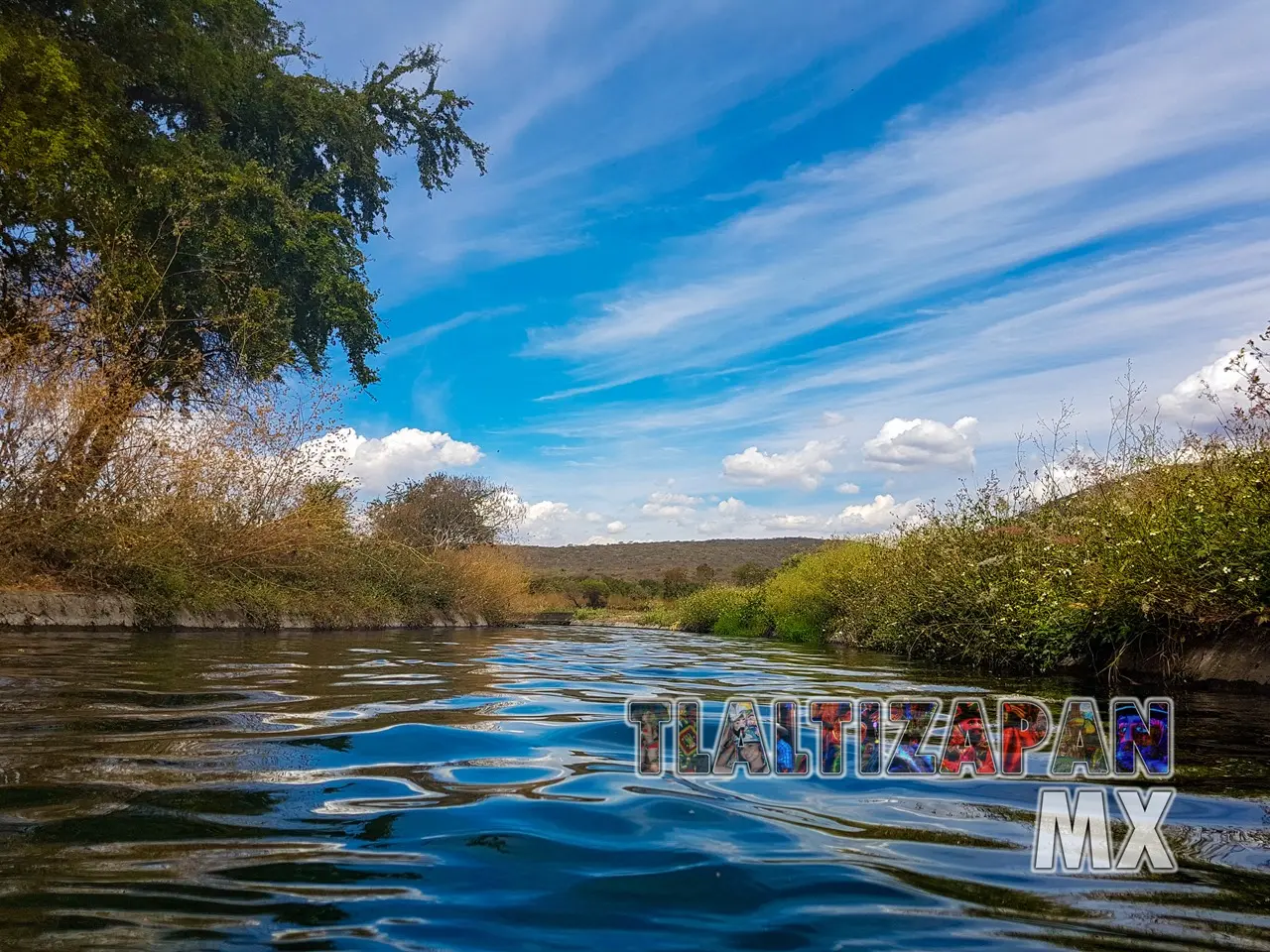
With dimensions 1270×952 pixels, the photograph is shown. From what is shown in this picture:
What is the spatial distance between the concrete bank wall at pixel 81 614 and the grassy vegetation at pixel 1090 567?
10582mm

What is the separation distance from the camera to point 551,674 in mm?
7145

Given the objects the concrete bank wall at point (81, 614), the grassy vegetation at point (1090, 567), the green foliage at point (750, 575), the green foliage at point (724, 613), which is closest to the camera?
the grassy vegetation at point (1090, 567)

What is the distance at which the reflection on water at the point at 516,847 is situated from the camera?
1559mm

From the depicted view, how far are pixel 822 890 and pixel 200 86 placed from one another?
63.1 ft

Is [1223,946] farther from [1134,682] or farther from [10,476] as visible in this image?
[10,476]

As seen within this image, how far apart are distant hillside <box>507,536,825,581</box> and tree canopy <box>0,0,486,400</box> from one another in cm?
3824

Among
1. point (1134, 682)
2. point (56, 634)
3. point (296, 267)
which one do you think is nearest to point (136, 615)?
point (56, 634)

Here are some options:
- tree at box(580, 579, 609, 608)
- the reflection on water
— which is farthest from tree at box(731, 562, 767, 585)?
the reflection on water

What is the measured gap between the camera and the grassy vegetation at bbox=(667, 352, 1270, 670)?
631 centimetres

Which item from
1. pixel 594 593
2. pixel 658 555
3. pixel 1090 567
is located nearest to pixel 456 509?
pixel 594 593

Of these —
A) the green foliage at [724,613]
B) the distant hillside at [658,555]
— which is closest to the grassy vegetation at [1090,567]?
the green foliage at [724,613]

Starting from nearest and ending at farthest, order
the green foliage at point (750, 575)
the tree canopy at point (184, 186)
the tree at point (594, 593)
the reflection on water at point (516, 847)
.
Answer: the reflection on water at point (516, 847) < the tree canopy at point (184, 186) < the green foliage at point (750, 575) < the tree at point (594, 593)

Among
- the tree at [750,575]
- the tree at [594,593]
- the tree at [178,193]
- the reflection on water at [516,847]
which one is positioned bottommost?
the tree at [594,593]

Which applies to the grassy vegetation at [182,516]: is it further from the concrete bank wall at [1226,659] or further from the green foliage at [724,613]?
the concrete bank wall at [1226,659]
